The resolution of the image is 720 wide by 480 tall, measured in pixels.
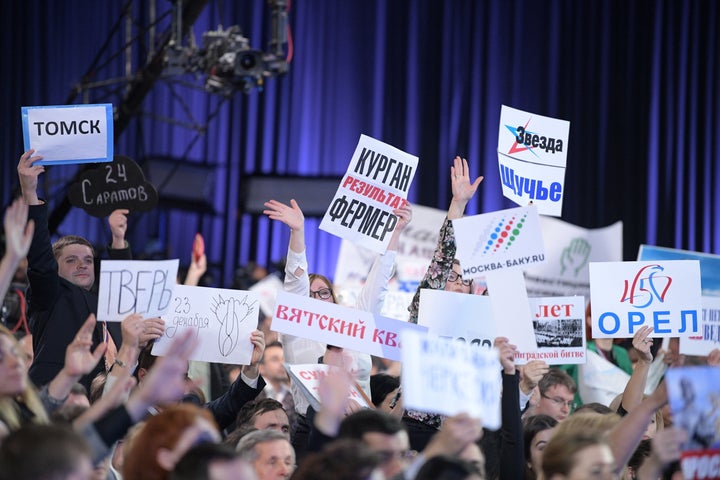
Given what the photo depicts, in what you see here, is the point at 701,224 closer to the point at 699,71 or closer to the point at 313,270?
the point at 699,71

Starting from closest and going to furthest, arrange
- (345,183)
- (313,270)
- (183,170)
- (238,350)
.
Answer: (238,350) → (345,183) → (183,170) → (313,270)

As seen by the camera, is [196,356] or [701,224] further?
[701,224]

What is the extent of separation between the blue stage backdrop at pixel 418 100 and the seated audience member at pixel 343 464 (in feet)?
29.7

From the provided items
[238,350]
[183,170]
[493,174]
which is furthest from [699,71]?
[238,350]

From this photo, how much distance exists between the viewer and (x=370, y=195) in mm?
5172

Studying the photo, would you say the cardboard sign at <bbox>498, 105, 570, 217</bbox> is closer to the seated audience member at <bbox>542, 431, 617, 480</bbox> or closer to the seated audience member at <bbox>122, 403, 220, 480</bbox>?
the seated audience member at <bbox>542, 431, 617, 480</bbox>

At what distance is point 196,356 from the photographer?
468cm

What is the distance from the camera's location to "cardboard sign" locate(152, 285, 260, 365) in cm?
462

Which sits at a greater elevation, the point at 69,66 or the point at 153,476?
the point at 69,66

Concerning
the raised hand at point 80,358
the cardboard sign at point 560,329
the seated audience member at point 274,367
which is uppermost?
the raised hand at point 80,358

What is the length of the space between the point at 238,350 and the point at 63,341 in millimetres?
795

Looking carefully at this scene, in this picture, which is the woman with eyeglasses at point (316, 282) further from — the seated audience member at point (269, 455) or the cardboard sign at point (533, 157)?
the seated audience member at point (269, 455)

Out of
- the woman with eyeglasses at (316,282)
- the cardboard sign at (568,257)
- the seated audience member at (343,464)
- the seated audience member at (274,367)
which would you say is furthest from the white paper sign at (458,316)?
the cardboard sign at (568,257)

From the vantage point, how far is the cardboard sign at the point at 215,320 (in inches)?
182
